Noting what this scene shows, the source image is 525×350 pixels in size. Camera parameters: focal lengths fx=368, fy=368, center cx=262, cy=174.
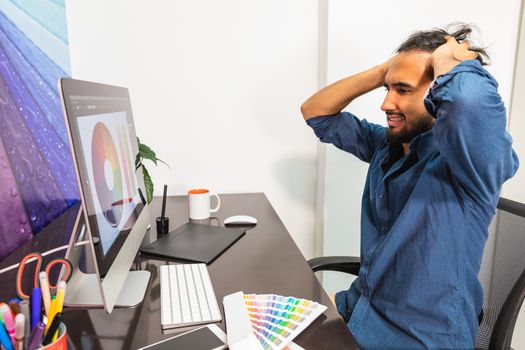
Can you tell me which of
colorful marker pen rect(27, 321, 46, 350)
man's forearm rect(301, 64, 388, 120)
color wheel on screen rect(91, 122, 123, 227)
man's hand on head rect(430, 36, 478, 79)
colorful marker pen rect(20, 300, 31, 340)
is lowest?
colorful marker pen rect(27, 321, 46, 350)

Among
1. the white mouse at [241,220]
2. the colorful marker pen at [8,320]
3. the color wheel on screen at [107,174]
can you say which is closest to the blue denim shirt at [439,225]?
the white mouse at [241,220]

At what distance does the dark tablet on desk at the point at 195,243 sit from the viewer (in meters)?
0.99

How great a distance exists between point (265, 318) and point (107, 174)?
404 mm

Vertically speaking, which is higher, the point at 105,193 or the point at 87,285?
the point at 105,193

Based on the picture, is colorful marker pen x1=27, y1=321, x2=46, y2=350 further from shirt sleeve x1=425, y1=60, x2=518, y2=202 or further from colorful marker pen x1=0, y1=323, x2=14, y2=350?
shirt sleeve x1=425, y1=60, x2=518, y2=202

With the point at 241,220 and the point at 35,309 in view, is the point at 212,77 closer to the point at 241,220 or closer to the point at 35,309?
the point at 241,220

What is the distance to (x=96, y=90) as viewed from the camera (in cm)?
72

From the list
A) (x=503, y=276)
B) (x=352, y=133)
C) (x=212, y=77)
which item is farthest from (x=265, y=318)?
(x=212, y=77)

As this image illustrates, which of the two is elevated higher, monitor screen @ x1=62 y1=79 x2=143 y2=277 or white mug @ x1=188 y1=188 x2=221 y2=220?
monitor screen @ x1=62 y1=79 x2=143 y2=277

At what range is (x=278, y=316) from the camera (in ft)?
2.21

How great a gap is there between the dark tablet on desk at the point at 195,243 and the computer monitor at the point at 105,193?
10 centimetres

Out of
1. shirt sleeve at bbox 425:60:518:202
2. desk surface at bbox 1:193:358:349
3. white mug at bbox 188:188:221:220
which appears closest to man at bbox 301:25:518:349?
shirt sleeve at bbox 425:60:518:202

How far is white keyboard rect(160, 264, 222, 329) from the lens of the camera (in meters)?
0.68

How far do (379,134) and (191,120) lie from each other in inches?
33.2
